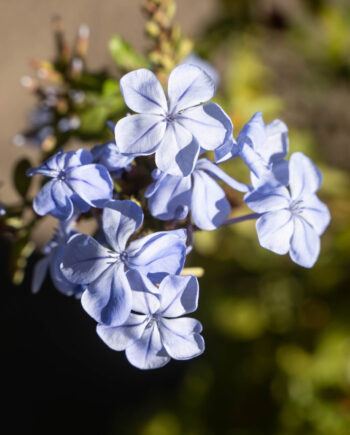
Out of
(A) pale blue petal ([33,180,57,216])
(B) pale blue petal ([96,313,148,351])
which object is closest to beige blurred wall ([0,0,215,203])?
(A) pale blue petal ([33,180,57,216])

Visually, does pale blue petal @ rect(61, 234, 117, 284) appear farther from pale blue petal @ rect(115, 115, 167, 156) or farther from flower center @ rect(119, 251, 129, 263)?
pale blue petal @ rect(115, 115, 167, 156)

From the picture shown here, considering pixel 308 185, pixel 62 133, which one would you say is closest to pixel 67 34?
pixel 62 133

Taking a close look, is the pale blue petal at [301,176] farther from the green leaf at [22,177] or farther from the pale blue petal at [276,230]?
the green leaf at [22,177]

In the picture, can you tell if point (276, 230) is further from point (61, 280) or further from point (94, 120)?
point (94, 120)

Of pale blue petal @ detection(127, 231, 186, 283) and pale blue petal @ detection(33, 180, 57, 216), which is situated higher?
pale blue petal @ detection(33, 180, 57, 216)

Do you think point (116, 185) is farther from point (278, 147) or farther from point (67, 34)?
point (67, 34)

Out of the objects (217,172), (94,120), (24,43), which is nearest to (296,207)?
(217,172)

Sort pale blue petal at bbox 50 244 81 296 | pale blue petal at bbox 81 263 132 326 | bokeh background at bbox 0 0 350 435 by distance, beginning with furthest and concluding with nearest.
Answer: bokeh background at bbox 0 0 350 435 < pale blue petal at bbox 50 244 81 296 < pale blue petal at bbox 81 263 132 326

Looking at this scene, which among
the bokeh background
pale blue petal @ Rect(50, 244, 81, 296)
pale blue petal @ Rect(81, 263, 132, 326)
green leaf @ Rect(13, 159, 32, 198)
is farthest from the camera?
the bokeh background
